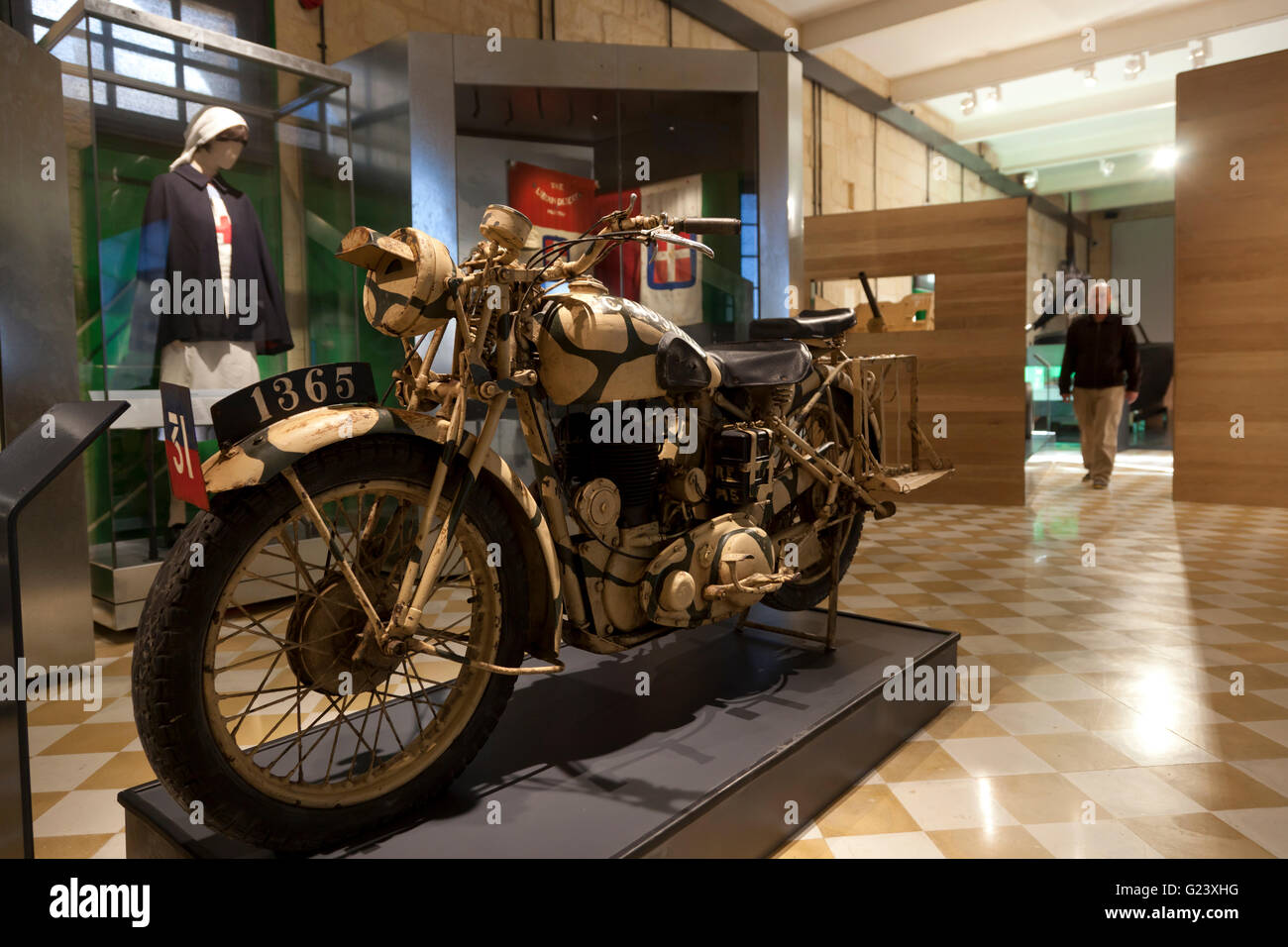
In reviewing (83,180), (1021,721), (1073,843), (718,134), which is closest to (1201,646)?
(1021,721)

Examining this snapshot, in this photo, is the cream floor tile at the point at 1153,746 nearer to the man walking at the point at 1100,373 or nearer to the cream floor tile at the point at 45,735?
the cream floor tile at the point at 45,735

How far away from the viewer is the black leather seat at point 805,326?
2.70m

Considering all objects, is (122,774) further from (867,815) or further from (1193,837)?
(1193,837)

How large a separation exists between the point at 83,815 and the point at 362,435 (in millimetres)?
1331

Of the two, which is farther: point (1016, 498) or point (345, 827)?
point (1016, 498)

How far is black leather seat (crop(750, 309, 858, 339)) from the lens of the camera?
2.70 meters

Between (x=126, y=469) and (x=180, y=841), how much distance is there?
2.70m

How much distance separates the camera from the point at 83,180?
11.6 feet

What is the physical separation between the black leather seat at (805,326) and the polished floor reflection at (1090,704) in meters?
1.24

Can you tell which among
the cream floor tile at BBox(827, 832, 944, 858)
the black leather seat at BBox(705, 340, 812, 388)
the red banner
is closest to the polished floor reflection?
the cream floor tile at BBox(827, 832, 944, 858)

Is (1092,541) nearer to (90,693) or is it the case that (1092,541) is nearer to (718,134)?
(718,134)

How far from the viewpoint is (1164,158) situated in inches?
564

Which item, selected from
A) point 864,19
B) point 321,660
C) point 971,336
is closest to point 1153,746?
point 321,660

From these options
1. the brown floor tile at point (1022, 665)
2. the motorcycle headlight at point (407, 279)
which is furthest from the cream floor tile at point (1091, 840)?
the motorcycle headlight at point (407, 279)
